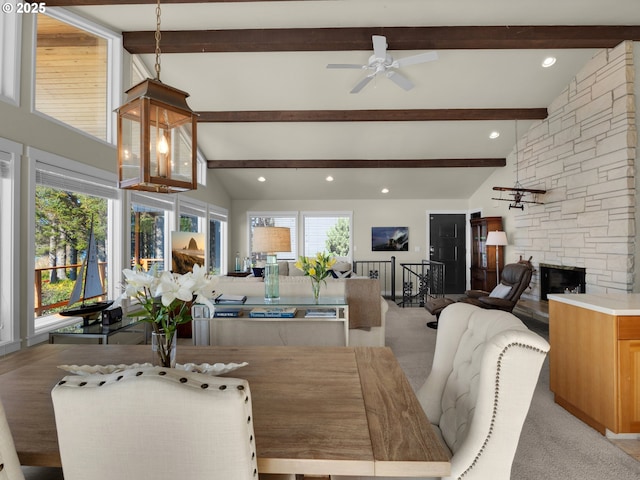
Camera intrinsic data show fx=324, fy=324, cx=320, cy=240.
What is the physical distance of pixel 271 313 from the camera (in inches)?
107

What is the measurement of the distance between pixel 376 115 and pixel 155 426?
16.9 ft

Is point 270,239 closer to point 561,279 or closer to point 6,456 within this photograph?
point 6,456

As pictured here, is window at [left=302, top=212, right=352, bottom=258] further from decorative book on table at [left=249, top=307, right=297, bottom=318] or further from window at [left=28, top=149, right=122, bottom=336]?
decorative book on table at [left=249, top=307, right=297, bottom=318]

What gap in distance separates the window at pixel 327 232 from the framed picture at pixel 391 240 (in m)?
0.72

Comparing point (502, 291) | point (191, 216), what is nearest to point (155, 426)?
point (502, 291)

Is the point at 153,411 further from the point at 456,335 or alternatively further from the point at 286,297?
the point at 286,297

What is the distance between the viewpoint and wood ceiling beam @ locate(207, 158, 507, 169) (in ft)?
21.1

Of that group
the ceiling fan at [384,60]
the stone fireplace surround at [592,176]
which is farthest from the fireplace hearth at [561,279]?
the ceiling fan at [384,60]

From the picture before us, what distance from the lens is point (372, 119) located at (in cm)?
510

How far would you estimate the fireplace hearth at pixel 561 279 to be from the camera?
4398 mm

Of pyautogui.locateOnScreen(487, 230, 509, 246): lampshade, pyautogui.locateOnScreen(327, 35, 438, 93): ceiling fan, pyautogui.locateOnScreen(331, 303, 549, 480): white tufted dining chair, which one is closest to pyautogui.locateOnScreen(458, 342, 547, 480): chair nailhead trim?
pyautogui.locateOnScreen(331, 303, 549, 480): white tufted dining chair

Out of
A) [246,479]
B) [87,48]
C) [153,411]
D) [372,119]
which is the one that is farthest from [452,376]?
[372,119]

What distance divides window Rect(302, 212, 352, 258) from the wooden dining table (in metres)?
6.53

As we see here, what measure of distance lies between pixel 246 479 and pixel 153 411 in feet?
0.73
